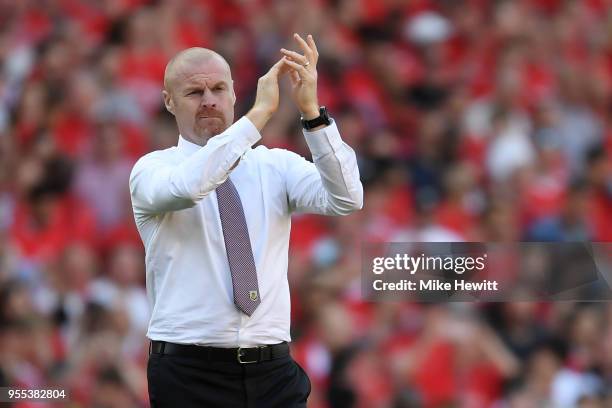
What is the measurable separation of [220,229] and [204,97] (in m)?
0.33

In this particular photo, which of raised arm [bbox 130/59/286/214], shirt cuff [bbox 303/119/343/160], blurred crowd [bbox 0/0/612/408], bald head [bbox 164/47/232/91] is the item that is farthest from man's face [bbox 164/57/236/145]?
blurred crowd [bbox 0/0/612/408]

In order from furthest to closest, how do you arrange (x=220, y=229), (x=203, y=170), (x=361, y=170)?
(x=361, y=170) → (x=220, y=229) → (x=203, y=170)

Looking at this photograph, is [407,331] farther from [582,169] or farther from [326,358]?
[582,169]

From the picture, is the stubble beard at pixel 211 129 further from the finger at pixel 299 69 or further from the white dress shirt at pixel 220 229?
the finger at pixel 299 69

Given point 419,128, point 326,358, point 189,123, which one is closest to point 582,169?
point 419,128

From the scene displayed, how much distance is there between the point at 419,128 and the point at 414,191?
1.72ft

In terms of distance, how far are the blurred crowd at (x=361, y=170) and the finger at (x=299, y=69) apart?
9.18 feet

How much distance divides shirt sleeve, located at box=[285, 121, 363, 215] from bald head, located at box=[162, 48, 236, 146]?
0.23 meters

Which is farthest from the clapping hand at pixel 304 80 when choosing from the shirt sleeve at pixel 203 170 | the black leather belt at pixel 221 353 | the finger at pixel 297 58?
the black leather belt at pixel 221 353

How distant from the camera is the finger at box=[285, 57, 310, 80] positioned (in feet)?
9.37

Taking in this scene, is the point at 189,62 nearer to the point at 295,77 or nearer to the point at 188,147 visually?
the point at 188,147

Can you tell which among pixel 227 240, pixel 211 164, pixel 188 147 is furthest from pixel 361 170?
pixel 211 164

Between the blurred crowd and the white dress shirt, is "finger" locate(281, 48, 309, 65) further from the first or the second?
the blurred crowd

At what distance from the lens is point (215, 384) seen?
9.56ft
